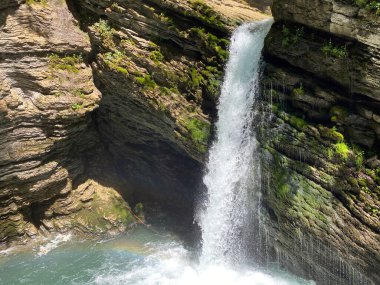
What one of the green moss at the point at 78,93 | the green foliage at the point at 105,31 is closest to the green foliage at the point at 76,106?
the green moss at the point at 78,93

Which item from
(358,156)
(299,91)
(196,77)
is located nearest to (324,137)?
(358,156)

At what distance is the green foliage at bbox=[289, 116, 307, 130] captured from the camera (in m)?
14.4

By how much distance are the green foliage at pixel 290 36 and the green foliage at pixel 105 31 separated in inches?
335

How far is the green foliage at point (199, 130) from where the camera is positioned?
17641 millimetres

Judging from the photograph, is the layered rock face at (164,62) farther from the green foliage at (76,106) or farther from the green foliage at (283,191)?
the green foliage at (283,191)

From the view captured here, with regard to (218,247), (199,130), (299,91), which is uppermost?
(299,91)

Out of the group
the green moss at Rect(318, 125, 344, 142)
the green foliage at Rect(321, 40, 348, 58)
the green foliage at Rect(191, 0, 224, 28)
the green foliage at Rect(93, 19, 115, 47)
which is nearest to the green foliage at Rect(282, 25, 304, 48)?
the green foliage at Rect(321, 40, 348, 58)

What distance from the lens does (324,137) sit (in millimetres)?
13914

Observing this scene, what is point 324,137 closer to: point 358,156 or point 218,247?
point 358,156

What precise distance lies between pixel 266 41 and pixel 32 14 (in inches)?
414

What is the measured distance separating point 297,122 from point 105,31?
10.4 meters

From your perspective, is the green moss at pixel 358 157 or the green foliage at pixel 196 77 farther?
the green foliage at pixel 196 77

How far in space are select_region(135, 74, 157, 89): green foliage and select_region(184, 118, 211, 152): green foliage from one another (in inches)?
100

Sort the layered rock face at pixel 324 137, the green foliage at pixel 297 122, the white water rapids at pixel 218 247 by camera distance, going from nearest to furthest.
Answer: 1. the layered rock face at pixel 324 137
2. the green foliage at pixel 297 122
3. the white water rapids at pixel 218 247
